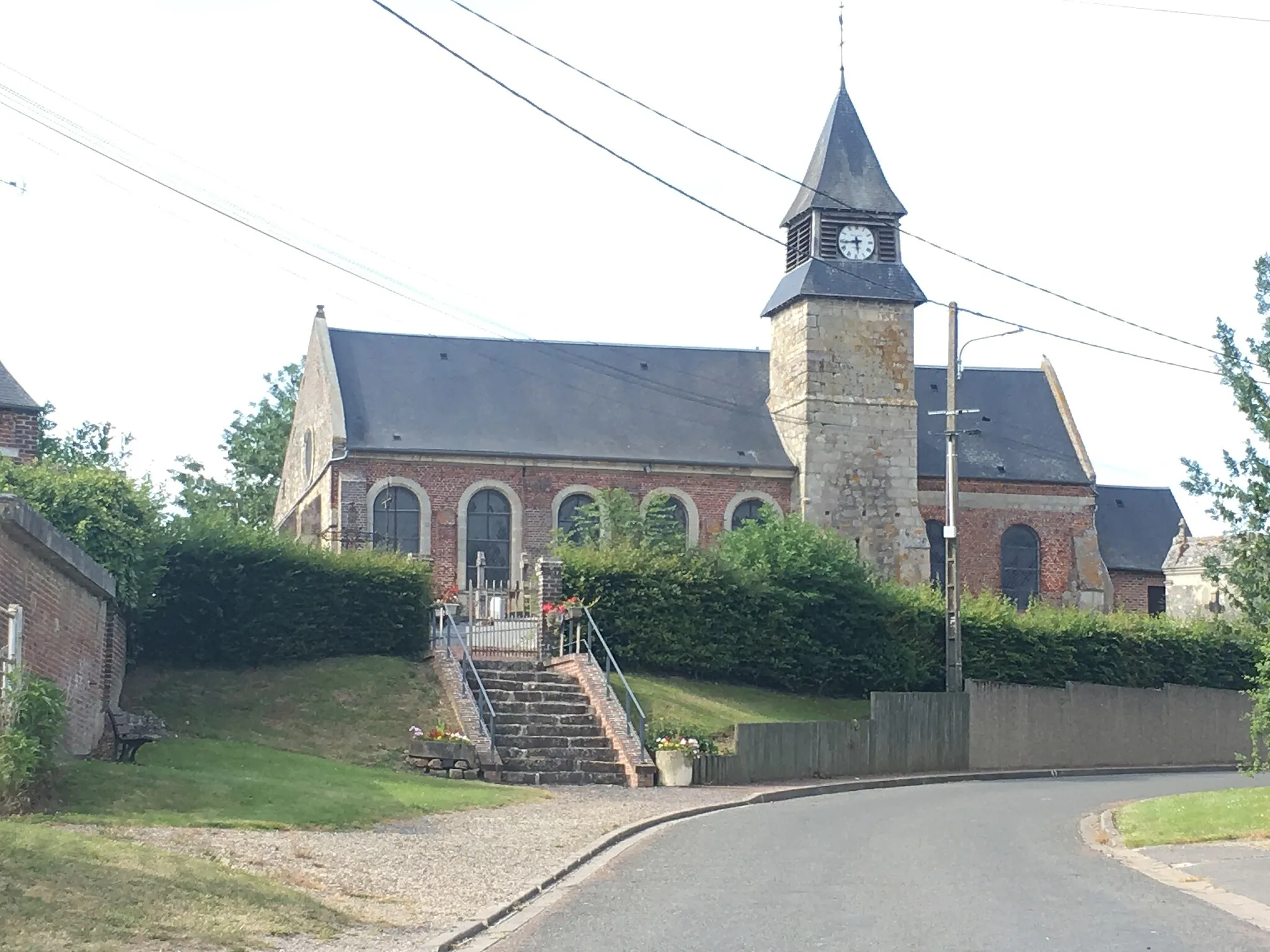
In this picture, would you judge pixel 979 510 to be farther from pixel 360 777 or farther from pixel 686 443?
pixel 360 777

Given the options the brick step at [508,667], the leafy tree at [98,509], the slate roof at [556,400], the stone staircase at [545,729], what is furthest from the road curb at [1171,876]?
the slate roof at [556,400]

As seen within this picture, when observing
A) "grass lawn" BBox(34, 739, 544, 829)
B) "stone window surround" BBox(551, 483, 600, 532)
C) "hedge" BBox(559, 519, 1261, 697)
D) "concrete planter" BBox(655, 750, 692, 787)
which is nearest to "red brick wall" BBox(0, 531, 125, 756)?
"grass lawn" BBox(34, 739, 544, 829)

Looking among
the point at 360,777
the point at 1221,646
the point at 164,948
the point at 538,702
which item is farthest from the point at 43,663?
the point at 1221,646

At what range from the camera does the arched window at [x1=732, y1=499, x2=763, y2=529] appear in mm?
47969

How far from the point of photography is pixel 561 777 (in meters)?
24.7

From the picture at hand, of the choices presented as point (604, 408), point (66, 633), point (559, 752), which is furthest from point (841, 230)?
point (66, 633)

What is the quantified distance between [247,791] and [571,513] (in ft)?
98.8

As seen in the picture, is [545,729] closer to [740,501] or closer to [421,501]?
[421,501]

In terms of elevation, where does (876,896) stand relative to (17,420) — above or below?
below

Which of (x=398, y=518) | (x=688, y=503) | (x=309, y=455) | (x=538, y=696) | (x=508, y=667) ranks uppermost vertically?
(x=309, y=455)

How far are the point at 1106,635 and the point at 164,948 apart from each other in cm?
3032

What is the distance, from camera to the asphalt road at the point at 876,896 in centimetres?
1031

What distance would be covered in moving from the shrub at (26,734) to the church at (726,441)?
2924cm

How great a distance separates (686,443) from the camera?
159 feet
